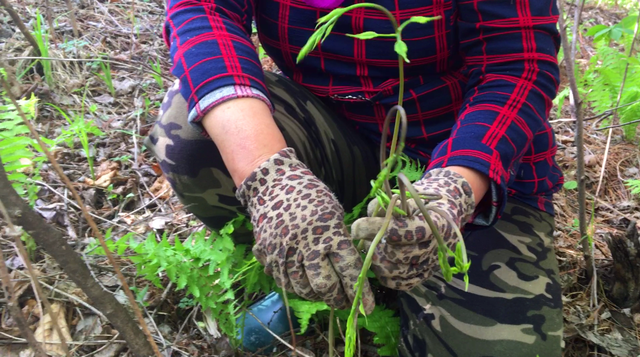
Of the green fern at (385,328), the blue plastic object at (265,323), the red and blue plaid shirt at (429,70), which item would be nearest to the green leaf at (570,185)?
the red and blue plaid shirt at (429,70)

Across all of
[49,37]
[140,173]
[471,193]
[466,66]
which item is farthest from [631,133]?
[49,37]

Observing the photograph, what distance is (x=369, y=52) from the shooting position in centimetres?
164

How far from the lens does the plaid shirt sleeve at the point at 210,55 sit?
1333 millimetres

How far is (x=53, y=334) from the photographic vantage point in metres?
1.57

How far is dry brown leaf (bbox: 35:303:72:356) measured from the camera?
1.50m

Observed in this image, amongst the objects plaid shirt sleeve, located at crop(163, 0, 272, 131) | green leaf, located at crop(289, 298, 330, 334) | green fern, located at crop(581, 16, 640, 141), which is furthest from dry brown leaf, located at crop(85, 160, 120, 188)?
green fern, located at crop(581, 16, 640, 141)

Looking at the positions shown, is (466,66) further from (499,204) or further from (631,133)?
(631,133)

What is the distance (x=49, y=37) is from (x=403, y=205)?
350 cm

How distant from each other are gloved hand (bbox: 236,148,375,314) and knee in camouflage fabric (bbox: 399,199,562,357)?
0.55m

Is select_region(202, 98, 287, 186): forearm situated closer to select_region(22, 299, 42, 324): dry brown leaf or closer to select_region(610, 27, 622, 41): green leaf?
select_region(22, 299, 42, 324): dry brown leaf

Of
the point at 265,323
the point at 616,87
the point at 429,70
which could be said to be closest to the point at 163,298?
the point at 265,323

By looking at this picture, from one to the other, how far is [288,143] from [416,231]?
0.76m

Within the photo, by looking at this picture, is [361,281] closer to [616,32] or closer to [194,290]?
[194,290]

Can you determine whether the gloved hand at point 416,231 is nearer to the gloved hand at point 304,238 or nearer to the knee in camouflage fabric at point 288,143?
the gloved hand at point 304,238
